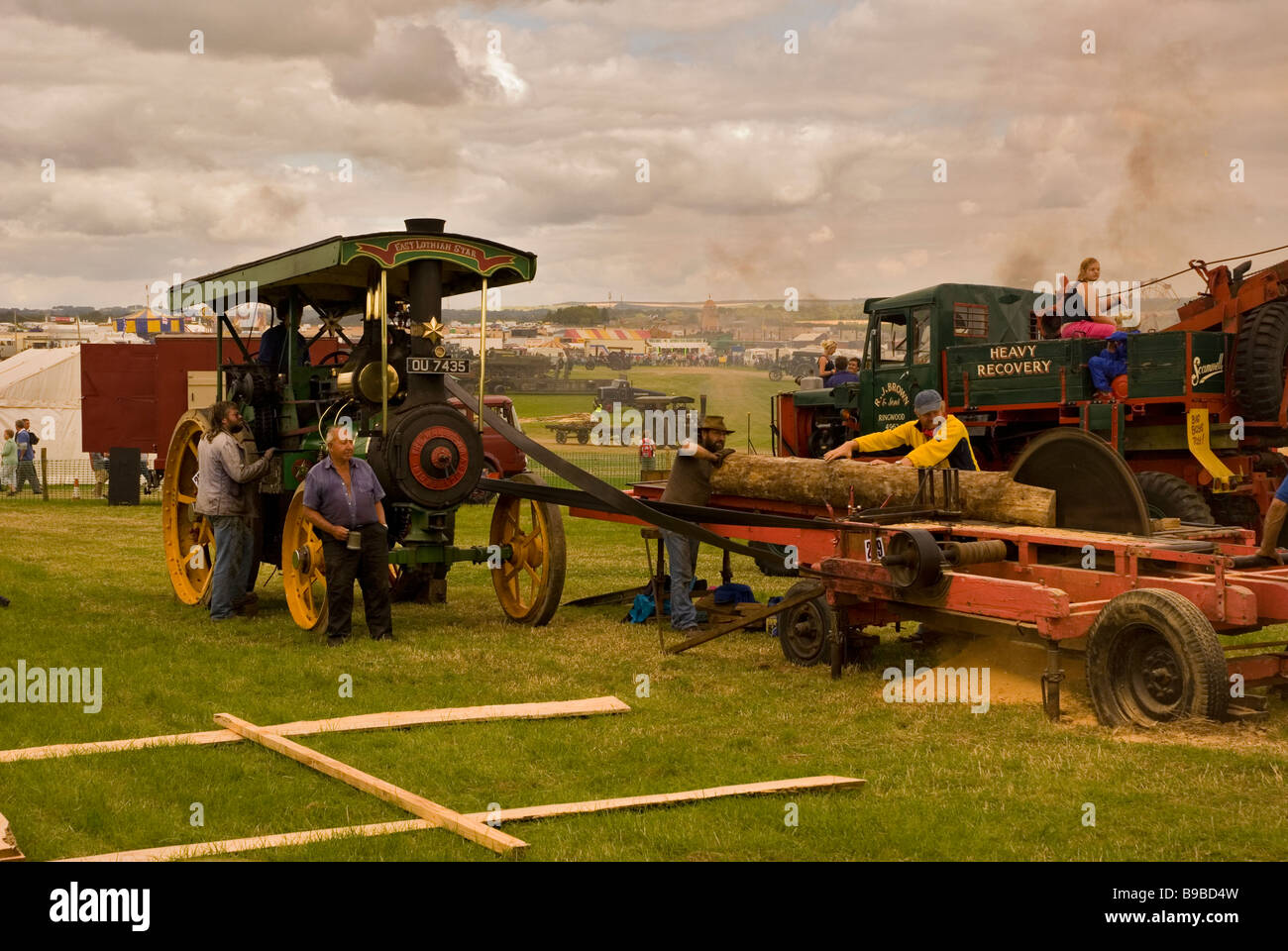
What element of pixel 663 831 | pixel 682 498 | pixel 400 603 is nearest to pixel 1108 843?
pixel 663 831

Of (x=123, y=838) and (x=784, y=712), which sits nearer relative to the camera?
(x=123, y=838)

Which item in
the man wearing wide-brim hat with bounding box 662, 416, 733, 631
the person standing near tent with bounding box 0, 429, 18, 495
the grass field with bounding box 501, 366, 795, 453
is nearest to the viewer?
the man wearing wide-brim hat with bounding box 662, 416, 733, 631

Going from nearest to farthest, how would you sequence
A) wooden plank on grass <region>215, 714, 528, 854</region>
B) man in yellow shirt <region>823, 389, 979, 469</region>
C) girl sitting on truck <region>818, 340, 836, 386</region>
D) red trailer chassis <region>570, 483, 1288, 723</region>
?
wooden plank on grass <region>215, 714, 528, 854</region> → red trailer chassis <region>570, 483, 1288, 723</region> → man in yellow shirt <region>823, 389, 979, 469</region> → girl sitting on truck <region>818, 340, 836, 386</region>

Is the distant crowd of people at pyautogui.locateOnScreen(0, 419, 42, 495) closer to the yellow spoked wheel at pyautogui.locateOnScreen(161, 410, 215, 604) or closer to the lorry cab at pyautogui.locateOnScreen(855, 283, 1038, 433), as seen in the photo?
the yellow spoked wheel at pyautogui.locateOnScreen(161, 410, 215, 604)

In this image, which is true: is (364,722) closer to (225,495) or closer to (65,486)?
(225,495)

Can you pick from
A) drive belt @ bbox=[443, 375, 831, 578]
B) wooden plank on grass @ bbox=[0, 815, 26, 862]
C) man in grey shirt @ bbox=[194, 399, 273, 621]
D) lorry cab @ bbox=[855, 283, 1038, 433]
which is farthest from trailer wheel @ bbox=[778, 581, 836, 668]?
lorry cab @ bbox=[855, 283, 1038, 433]

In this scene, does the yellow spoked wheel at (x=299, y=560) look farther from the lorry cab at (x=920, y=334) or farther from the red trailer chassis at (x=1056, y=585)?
the lorry cab at (x=920, y=334)

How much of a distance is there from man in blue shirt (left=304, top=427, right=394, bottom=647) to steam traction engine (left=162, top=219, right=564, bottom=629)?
0.37 m

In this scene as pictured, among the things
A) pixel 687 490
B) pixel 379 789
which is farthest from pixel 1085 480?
pixel 379 789

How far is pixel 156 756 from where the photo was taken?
7414 millimetres

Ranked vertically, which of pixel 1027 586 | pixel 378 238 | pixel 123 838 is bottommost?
pixel 123 838

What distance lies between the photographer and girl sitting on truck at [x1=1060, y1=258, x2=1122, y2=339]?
601 inches

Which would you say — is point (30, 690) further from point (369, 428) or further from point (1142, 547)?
point (1142, 547)

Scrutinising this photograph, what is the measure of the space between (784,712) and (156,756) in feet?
11.8
